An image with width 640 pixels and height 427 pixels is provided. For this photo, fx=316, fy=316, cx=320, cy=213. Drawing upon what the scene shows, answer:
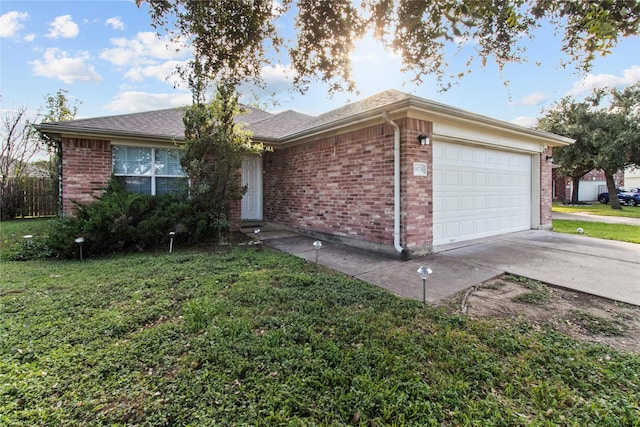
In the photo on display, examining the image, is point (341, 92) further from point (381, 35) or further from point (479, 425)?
point (479, 425)

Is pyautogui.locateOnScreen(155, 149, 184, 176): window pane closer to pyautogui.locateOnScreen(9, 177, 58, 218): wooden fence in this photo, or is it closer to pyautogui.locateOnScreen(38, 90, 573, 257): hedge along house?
pyautogui.locateOnScreen(38, 90, 573, 257): hedge along house

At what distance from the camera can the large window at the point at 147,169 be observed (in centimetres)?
832

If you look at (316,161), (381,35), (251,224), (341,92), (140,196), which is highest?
(381,35)

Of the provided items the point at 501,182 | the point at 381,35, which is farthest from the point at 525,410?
the point at 501,182

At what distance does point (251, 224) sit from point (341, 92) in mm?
5541

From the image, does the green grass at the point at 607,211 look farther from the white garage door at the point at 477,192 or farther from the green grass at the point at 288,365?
the green grass at the point at 288,365

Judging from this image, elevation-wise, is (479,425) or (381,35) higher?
(381,35)

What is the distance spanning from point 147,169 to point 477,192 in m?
8.63

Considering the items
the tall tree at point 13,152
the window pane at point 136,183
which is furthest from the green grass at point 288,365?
the tall tree at point 13,152

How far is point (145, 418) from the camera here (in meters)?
1.97

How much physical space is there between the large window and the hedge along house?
0.08ft

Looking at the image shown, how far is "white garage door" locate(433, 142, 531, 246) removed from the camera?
689 centimetres

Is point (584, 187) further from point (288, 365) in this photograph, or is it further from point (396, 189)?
point (288, 365)

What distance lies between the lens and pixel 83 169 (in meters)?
7.78
